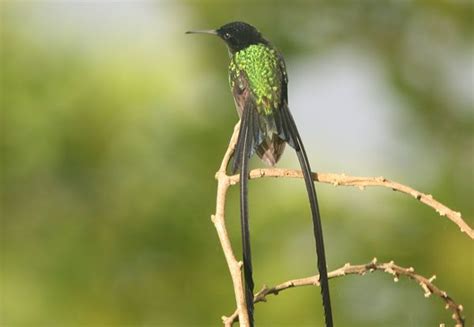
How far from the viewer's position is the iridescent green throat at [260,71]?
2.06 meters

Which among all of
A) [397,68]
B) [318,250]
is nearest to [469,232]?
[318,250]

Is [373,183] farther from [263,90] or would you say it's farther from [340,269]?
[263,90]

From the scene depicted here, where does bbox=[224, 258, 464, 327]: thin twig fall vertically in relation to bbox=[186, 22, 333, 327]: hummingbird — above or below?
below

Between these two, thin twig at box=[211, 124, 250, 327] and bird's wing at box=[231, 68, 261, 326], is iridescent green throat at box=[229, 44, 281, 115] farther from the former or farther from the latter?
thin twig at box=[211, 124, 250, 327]

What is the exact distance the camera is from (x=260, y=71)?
217 centimetres

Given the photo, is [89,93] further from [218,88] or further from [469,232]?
[469,232]

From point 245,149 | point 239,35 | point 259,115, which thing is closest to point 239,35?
point 239,35

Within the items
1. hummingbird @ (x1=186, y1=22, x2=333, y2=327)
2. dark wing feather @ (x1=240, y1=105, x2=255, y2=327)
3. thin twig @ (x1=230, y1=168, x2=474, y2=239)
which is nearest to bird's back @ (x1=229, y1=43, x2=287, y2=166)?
hummingbird @ (x1=186, y1=22, x2=333, y2=327)

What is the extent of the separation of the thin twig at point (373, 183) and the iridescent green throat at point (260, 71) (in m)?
0.42

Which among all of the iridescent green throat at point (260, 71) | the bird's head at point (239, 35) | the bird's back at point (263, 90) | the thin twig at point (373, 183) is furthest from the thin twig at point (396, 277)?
the bird's head at point (239, 35)

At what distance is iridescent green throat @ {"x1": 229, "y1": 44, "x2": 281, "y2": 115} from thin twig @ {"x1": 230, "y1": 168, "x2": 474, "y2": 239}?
421 mm

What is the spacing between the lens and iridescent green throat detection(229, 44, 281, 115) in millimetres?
2062

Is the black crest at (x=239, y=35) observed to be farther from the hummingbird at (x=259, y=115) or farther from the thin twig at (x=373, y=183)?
the thin twig at (x=373, y=183)

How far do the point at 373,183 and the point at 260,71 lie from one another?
0.70 metres
